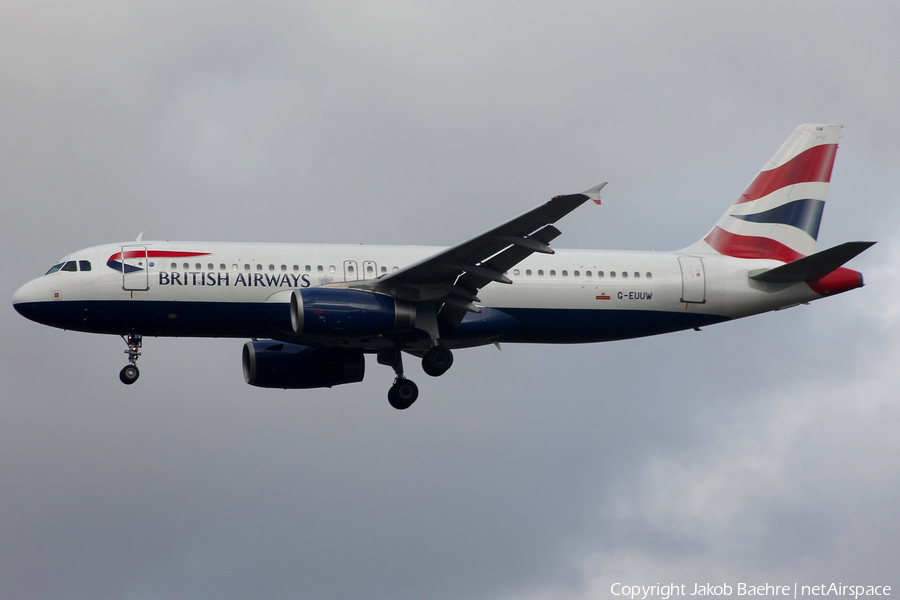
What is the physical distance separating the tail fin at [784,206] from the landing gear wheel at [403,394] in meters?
10.3

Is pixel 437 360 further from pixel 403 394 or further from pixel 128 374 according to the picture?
pixel 128 374

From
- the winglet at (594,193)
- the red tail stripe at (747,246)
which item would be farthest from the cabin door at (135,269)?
the red tail stripe at (747,246)

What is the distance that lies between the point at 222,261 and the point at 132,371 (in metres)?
4.21

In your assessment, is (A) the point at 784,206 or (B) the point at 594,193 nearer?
(B) the point at 594,193

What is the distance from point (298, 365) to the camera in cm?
3866

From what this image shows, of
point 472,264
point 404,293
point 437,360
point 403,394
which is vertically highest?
point 472,264

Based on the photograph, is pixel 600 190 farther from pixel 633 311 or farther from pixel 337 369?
pixel 337 369

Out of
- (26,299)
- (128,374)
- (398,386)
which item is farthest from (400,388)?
(26,299)

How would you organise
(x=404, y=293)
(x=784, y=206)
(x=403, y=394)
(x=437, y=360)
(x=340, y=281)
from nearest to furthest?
(x=404, y=293) < (x=437, y=360) < (x=340, y=281) < (x=403, y=394) < (x=784, y=206)

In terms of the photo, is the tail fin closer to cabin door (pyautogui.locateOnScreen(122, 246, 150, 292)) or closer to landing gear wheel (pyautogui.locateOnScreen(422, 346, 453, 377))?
landing gear wheel (pyautogui.locateOnScreen(422, 346, 453, 377))

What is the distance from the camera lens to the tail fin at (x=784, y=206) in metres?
40.5

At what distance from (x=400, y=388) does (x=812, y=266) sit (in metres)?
13.0

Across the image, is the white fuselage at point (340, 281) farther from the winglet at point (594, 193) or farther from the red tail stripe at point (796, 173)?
the winglet at point (594, 193)

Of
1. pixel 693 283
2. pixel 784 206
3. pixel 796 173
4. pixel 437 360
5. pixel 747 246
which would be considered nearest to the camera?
pixel 437 360
